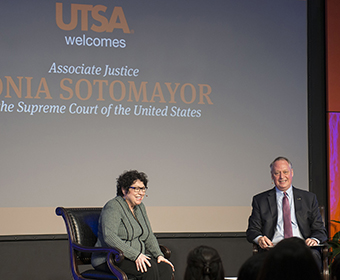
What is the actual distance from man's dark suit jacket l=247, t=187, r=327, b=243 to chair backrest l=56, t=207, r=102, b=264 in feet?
4.08

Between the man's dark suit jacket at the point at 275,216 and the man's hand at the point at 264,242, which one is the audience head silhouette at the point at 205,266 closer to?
the man's hand at the point at 264,242

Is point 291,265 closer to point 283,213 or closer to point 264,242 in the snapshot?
point 264,242

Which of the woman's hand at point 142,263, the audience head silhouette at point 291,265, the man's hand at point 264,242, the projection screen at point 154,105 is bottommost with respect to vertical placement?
the woman's hand at point 142,263

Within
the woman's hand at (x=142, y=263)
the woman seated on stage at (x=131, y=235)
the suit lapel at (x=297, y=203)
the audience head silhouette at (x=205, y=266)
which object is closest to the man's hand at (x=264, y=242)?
the suit lapel at (x=297, y=203)

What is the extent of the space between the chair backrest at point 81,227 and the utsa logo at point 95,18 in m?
1.90

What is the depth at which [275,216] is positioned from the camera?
347 cm

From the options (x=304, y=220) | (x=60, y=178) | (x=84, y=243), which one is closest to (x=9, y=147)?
(x=60, y=178)

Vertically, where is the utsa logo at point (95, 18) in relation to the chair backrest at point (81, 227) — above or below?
above

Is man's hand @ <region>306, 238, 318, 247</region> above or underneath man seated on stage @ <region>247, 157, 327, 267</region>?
A: underneath

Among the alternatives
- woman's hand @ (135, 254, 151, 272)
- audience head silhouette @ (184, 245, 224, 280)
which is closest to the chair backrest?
woman's hand @ (135, 254, 151, 272)

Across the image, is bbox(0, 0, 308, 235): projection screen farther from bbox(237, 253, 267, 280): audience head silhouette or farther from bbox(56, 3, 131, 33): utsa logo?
bbox(237, 253, 267, 280): audience head silhouette

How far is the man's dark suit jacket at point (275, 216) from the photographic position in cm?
342

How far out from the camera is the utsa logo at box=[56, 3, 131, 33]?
4.25 m

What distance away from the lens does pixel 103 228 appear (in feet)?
10.3
